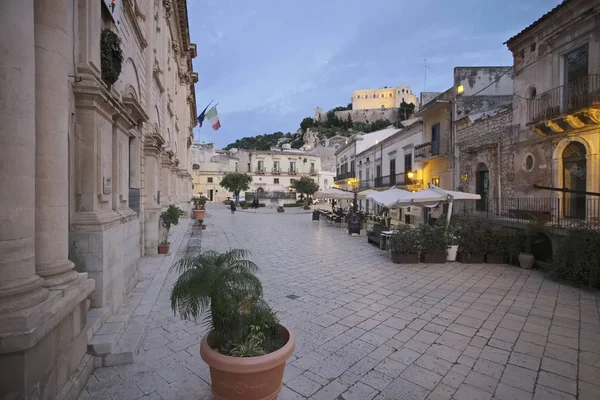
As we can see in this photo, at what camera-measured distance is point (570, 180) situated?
388 inches

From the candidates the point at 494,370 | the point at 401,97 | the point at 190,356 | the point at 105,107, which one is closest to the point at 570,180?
the point at 494,370

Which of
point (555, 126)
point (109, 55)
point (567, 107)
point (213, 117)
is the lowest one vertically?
point (109, 55)

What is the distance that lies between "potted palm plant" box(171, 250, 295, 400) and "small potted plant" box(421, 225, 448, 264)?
7.08 metres

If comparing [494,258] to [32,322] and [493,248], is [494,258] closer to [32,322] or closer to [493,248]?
[493,248]

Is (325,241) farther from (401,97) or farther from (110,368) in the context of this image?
(401,97)

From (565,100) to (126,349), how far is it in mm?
12709

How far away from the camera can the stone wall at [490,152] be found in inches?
481

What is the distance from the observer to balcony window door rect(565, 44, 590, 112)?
9.00m

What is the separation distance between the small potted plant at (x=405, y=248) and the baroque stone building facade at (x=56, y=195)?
6531 mm

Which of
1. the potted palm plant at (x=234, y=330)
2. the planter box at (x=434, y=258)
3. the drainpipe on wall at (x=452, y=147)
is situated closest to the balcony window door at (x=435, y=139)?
the drainpipe on wall at (x=452, y=147)

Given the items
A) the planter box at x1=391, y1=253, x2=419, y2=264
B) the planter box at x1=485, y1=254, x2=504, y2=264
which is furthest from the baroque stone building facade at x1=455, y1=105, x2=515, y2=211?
the planter box at x1=391, y1=253, x2=419, y2=264

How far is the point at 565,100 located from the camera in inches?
384

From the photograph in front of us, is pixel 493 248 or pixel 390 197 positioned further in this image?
pixel 390 197

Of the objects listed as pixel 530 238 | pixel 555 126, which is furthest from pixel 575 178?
pixel 530 238
